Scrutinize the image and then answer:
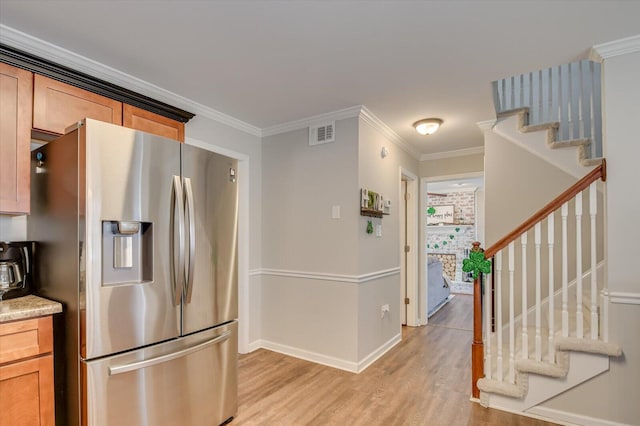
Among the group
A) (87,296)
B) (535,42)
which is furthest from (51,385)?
(535,42)

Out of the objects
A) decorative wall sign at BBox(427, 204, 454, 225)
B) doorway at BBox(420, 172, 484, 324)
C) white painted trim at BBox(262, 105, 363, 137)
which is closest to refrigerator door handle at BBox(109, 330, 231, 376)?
white painted trim at BBox(262, 105, 363, 137)

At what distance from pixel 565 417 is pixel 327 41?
2.97 m

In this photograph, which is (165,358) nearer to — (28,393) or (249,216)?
(28,393)

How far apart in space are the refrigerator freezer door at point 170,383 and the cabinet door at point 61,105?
4.75ft

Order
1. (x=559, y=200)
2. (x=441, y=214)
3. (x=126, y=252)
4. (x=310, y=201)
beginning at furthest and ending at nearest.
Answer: (x=441, y=214), (x=310, y=201), (x=559, y=200), (x=126, y=252)

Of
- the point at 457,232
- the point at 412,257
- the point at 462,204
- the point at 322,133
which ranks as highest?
the point at 322,133

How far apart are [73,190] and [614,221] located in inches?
127

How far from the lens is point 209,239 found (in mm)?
2221

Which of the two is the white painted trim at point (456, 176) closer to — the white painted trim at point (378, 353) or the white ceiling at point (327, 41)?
the white ceiling at point (327, 41)

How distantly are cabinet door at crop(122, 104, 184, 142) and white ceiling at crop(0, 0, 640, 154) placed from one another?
29 cm

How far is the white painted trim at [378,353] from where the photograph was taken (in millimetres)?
3230

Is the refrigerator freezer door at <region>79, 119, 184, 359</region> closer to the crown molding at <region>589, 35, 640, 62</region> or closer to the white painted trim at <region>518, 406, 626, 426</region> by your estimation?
the white painted trim at <region>518, 406, 626, 426</region>

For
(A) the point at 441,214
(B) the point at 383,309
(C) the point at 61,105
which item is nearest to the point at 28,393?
(C) the point at 61,105

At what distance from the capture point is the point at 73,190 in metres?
1.77
